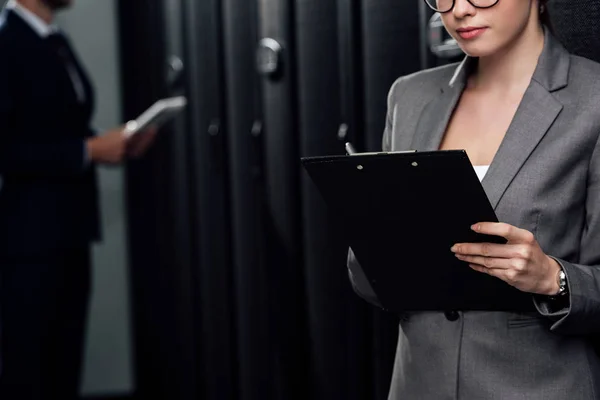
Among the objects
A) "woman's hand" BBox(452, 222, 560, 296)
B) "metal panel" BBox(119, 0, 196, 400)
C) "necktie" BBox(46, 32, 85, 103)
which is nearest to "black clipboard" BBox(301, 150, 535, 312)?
"woman's hand" BBox(452, 222, 560, 296)

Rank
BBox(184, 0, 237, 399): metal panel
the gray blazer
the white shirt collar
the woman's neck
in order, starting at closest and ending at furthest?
the gray blazer, the woman's neck, the white shirt collar, BBox(184, 0, 237, 399): metal panel

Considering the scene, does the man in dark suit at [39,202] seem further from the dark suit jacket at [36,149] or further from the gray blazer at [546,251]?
the gray blazer at [546,251]

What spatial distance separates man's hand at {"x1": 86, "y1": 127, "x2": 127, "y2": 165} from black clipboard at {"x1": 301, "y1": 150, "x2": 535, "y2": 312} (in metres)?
1.86

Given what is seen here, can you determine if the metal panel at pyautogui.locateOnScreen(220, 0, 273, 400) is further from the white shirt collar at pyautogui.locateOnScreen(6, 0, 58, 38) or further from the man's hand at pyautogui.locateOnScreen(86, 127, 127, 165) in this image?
the white shirt collar at pyautogui.locateOnScreen(6, 0, 58, 38)

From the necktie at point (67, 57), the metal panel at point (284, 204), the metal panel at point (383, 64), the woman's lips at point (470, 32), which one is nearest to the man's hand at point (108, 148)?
the necktie at point (67, 57)

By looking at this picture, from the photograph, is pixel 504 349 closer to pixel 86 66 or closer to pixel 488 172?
pixel 488 172

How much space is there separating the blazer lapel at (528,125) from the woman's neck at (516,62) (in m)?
0.04

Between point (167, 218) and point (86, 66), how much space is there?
98cm

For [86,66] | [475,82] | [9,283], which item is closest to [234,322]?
[9,283]

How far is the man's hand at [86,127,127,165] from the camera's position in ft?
10.2

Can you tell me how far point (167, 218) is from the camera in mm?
4152

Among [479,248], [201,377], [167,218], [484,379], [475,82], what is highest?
[475,82]

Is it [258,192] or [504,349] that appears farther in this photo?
[258,192]

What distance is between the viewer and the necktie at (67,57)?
3039 millimetres
